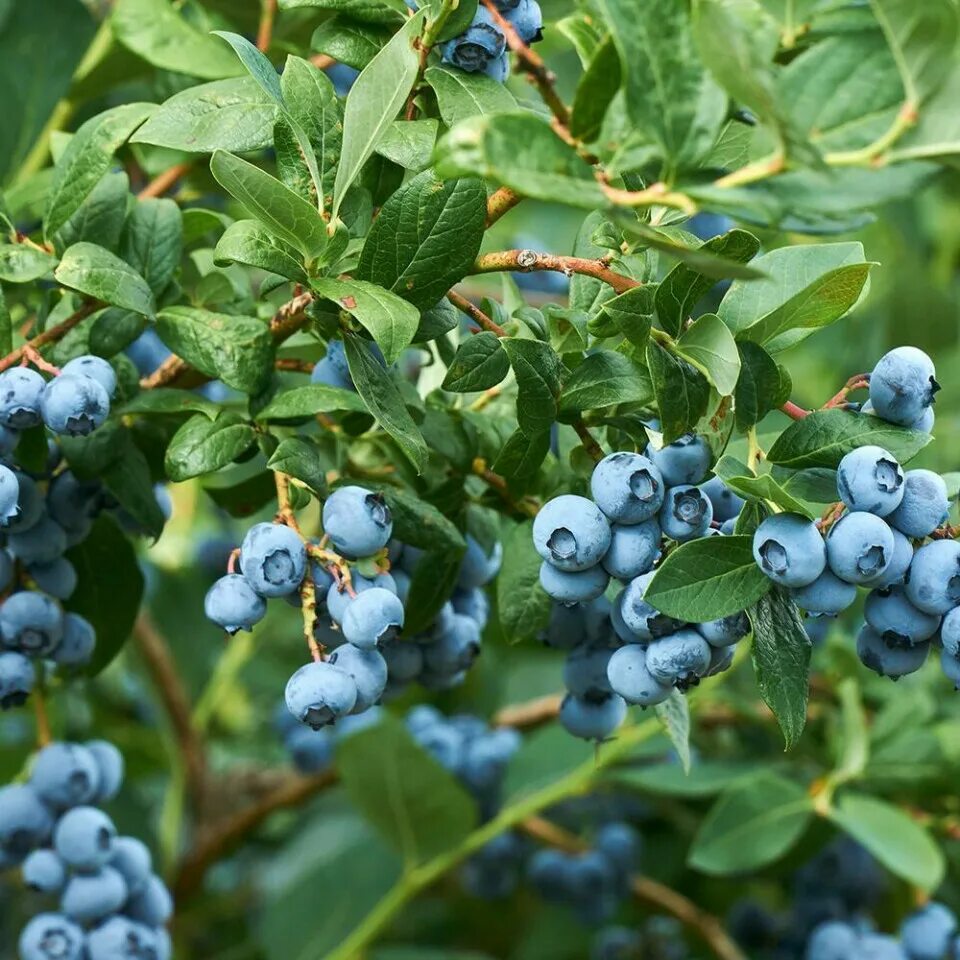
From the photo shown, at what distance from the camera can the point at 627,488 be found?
86 cm

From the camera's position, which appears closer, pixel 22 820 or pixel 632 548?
pixel 632 548

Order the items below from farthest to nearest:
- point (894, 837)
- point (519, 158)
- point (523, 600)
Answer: point (894, 837), point (523, 600), point (519, 158)

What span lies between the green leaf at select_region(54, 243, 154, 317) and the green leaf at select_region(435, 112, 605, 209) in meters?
0.32

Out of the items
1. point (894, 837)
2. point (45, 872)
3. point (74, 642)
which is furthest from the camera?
point (894, 837)

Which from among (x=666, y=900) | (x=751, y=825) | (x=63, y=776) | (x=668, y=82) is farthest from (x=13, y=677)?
(x=666, y=900)

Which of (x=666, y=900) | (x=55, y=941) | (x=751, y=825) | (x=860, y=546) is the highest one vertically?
(x=860, y=546)

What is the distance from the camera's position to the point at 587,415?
38.4 inches

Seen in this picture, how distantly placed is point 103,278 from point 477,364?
10.6 inches

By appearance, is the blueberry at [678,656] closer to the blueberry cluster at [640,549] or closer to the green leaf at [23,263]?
the blueberry cluster at [640,549]

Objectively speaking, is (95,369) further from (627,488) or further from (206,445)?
(627,488)

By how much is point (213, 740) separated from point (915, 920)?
1.40 meters

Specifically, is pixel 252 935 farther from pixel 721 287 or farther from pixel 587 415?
pixel 587 415

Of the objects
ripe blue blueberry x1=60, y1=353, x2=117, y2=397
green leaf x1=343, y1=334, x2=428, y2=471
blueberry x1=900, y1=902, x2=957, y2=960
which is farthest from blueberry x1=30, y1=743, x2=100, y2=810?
blueberry x1=900, y1=902, x2=957, y2=960

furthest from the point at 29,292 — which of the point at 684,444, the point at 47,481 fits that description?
the point at 684,444
